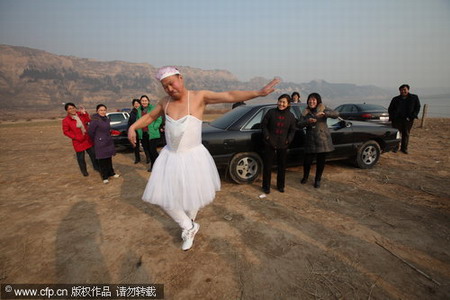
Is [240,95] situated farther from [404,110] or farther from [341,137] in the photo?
[404,110]

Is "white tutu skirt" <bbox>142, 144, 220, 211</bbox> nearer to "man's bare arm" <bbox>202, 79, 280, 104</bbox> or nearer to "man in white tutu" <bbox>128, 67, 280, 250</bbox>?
"man in white tutu" <bbox>128, 67, 280, 250</bbox>

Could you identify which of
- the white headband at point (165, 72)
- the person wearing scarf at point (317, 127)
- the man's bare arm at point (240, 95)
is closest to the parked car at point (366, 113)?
the person wearing scarf at point (317, 127)

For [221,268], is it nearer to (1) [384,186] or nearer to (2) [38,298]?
(2) [38,298]

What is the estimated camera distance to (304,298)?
6.26 ft

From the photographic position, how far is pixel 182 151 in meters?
2.29

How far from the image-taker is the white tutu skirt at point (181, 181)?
2.26 meters

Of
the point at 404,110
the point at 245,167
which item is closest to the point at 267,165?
the point at 245,167

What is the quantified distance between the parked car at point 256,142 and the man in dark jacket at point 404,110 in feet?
4.92

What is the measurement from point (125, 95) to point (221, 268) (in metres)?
178

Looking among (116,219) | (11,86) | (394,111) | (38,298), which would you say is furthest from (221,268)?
(11,86)

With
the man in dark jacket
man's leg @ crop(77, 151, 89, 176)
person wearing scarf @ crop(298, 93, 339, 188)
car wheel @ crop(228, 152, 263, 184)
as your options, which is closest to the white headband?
car wheel @ crop(228, 152, 263, 184)

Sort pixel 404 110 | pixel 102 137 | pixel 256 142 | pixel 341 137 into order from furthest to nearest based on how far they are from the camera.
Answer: pixel 404 110 → pixel 341 137 → pixel 102 137 → pixel 256 142

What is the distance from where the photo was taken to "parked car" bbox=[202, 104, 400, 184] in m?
4.23

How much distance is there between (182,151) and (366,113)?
9.60 metres
